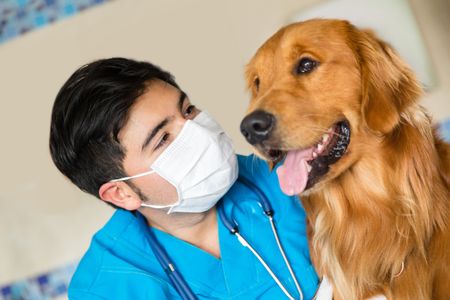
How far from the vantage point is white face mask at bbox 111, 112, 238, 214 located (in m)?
1.88

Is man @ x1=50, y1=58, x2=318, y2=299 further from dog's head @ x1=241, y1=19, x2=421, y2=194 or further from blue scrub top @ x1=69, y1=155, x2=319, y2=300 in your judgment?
dog's head @ x1=241, y1=19, x2=421, y2=194

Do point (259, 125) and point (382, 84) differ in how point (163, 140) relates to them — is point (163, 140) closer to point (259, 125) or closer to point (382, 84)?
point (259, 125)

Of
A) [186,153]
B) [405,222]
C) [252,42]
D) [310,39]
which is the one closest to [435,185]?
[405,222]

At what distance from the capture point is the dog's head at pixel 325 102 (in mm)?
1567

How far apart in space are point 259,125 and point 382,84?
1.25 ft

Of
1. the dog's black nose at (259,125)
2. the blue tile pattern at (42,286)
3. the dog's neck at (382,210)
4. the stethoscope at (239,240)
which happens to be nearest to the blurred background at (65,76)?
the blue tile pattern at (42,286)

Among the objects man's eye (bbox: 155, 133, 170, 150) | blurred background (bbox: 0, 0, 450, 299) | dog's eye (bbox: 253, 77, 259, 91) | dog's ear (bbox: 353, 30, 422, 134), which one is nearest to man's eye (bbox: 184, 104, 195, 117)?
man's eye (bbox: 155, 133, 170, 150)

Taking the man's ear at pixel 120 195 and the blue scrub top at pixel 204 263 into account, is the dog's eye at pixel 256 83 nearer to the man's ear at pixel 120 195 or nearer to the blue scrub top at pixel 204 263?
the blue scrub top at pixel 204 263

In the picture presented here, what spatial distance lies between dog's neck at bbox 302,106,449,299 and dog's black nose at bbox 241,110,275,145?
13.5 inches

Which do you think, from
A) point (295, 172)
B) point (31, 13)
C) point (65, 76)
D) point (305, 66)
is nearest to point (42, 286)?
point (65, 76)

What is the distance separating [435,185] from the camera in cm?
166

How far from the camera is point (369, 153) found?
1687mm

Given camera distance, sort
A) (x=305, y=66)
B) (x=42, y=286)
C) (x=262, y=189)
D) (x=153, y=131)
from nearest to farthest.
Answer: (x=305, y=66) → (x=153, y=131) → (x=262, y=189) → (x=42, y=286)

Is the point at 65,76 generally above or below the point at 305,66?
above
